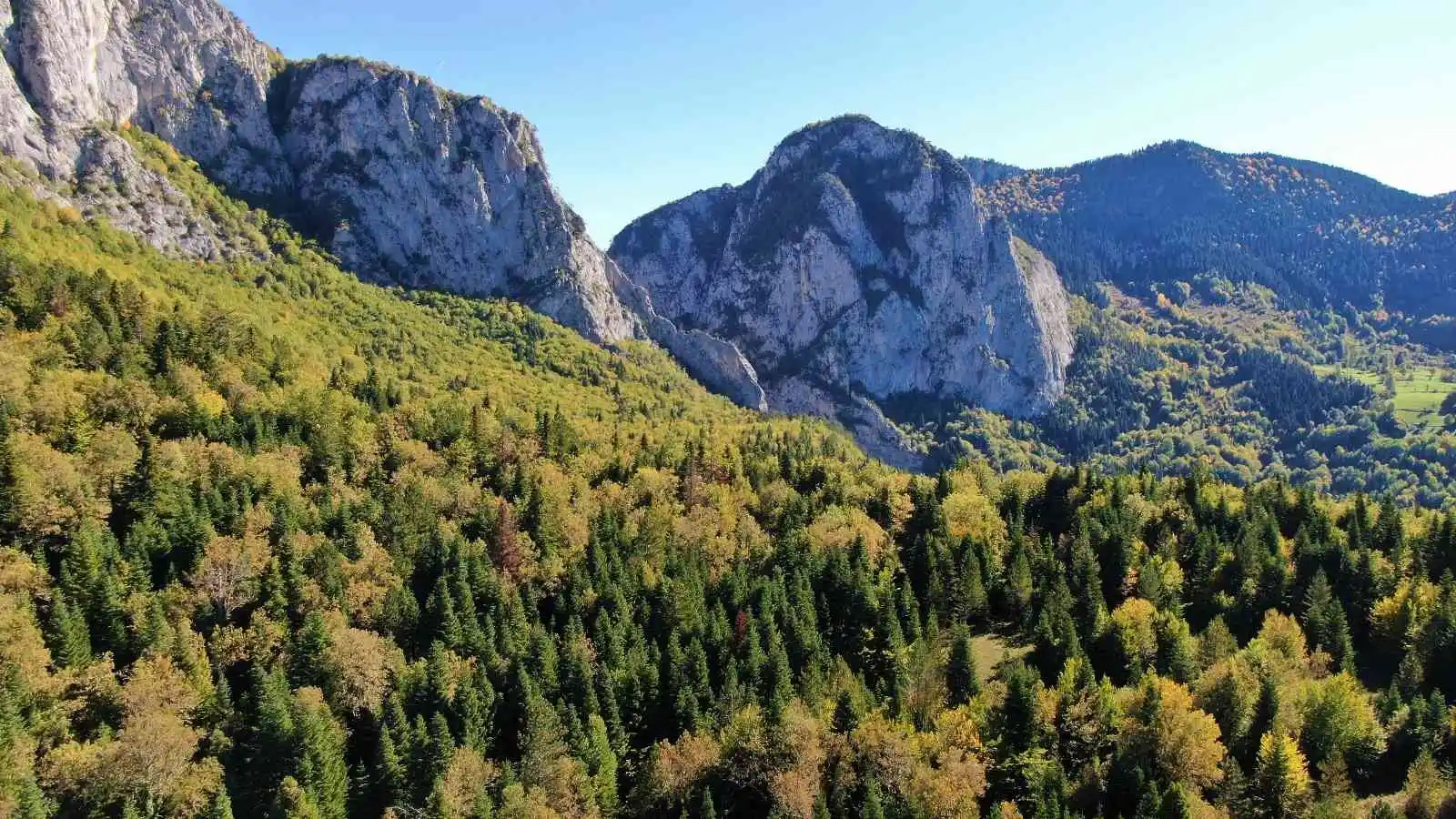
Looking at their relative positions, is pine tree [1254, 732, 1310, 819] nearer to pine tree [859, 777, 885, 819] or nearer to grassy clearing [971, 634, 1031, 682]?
grassy clearing [971, 634, 1031, 682]

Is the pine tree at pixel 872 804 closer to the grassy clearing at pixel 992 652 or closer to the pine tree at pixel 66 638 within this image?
the grassy clearing at pixel 992 652

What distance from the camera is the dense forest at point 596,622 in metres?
66.1

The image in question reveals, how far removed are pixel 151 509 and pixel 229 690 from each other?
24678 mm

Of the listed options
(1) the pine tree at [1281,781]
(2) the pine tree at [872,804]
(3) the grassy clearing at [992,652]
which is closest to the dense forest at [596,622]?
(2) the pine tree at [872,804]

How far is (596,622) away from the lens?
297ft

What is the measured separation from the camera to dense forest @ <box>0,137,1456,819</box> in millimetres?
66062

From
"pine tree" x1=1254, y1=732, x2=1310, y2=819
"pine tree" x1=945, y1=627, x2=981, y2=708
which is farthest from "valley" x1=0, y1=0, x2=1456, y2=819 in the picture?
"pine tree" x1=945, y1=627, x2=981, y2=708

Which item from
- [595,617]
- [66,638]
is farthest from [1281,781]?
[66,638]

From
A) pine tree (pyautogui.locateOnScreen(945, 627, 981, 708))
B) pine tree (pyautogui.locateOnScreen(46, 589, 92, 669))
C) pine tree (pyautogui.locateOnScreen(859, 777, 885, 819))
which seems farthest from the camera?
pine tree (pyautogui.locateOnScreen(945, 627, 981, 708))

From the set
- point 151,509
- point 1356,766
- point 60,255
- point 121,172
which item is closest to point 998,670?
point 1356,766

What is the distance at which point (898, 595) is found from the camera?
334ft

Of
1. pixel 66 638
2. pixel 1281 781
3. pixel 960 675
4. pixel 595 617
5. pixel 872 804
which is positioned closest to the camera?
pixel 872 804

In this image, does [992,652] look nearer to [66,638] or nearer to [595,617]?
[595,617]

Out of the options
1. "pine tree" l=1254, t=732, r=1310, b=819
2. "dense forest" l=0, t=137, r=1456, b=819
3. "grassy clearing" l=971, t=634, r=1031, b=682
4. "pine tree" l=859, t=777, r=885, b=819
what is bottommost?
"pine tree" l=1254, t=732, r=1310, b=819
